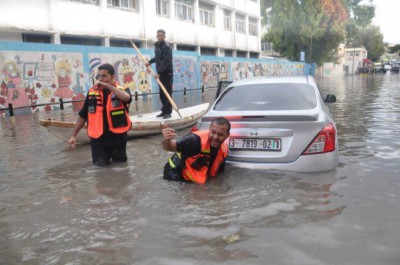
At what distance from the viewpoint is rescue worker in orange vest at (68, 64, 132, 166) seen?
17.8ft

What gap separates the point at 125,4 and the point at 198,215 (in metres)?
22.6

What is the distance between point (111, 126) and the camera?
5.53m

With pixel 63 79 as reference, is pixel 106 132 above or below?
below

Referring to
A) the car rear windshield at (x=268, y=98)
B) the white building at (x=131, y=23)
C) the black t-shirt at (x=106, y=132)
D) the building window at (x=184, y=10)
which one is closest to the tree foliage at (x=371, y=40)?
the white building at (x=131, y=23)

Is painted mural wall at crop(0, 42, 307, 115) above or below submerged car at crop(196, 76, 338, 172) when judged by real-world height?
above

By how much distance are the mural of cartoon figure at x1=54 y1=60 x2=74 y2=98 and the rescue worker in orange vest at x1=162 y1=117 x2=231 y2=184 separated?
1223 cm

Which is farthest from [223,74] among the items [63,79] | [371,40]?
[371,40]

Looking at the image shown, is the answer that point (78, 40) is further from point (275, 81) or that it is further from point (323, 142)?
point (323, 142)

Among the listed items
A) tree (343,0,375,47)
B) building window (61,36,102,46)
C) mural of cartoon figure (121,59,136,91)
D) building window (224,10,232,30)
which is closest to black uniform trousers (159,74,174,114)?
mural of cartoon figure (121,59,136,91)

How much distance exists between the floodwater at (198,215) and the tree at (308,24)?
44268 millimetres

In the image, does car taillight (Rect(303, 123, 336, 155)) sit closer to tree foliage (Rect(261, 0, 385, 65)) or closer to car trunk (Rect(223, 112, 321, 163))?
car trunk (Rect(223, 112, 321, 163))

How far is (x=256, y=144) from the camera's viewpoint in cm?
463

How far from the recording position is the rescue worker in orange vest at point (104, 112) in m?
5.42

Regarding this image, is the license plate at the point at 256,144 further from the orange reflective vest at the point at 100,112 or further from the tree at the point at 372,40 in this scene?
the tree at the point at 372,40
